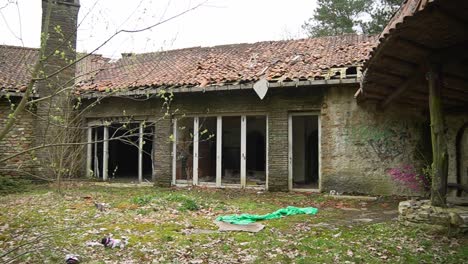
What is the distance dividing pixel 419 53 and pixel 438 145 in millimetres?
1512

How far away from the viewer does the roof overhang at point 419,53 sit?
4.41m

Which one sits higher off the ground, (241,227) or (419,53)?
(419,53)

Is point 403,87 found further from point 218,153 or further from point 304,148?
point 304,148

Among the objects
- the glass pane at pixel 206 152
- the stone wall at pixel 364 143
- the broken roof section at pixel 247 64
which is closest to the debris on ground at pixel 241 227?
the stone wall at pixel 364 143

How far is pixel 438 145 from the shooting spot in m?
6.23

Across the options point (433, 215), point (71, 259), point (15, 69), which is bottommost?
point (71, 259)

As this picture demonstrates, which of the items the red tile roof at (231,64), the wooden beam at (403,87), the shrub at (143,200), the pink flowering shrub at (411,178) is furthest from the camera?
the red tile roof at (231,64)

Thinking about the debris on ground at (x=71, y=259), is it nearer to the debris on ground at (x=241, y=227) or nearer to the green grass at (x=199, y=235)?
the green grass at (x=199, y=235)

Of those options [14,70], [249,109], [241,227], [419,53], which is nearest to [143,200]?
[241,227]

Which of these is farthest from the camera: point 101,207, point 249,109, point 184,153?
point 184,153

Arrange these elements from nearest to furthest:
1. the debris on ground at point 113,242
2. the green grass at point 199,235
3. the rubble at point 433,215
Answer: the green grass at point 199,235 → the debris on ground at point 113,242 → the rubble at point 433,215

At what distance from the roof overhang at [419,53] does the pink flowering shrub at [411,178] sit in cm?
205

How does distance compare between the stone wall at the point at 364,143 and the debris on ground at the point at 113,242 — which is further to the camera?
the stone wall at the point at 364,143

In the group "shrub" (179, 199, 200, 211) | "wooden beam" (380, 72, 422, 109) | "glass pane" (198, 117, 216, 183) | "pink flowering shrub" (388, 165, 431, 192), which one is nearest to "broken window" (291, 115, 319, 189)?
"glass pane" (198, 117, 216, 183)
